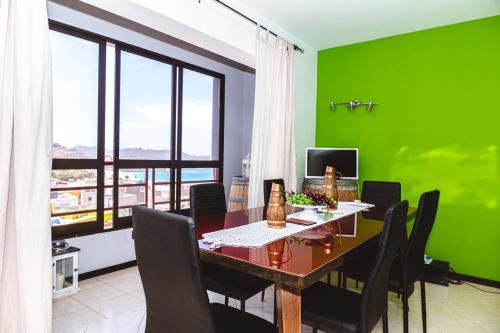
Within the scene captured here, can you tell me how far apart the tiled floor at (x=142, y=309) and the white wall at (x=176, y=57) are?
0.77 ft

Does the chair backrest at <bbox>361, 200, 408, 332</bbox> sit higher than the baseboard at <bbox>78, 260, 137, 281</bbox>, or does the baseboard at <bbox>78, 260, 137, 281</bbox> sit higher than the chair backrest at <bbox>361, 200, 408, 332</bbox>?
the chair backrest at <bbox>361, 200, 408, 332</bbox>

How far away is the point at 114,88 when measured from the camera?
3.09 metres

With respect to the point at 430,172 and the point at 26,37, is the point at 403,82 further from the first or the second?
the point at 26,37

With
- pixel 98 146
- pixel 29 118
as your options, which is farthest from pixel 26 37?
pixel 98 146

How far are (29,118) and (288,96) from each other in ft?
7.85

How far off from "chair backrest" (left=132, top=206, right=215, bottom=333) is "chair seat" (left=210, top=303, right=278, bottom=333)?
0.50 feet

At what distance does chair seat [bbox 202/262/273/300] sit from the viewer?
1650 millimetres

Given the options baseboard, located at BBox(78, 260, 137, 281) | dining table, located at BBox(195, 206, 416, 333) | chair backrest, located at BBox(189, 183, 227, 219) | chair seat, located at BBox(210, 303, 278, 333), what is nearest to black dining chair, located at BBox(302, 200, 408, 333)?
dining table, located at BBox(195, 206, 416, 333)

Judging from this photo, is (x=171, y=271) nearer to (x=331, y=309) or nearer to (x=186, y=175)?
(x=331, y=309)

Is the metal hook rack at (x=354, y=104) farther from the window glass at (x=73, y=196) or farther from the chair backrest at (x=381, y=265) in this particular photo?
the window glass at (x=73, y=196)

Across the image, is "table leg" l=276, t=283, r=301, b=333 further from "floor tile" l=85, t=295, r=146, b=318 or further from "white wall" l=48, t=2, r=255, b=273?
"white wall" l=48, t=2, r=255, b=273

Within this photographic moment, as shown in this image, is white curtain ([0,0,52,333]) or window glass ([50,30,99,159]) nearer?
white curtain ([0,0,52,333])

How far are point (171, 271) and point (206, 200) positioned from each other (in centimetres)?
120

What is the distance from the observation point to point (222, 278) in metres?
1.75
